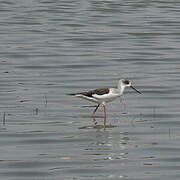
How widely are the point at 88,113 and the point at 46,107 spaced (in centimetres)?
111

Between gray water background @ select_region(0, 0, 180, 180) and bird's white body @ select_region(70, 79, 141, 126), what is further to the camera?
bird's white body @ select_region(70, 79, 141, 126)

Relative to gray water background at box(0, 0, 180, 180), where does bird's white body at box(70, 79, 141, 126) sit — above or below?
above

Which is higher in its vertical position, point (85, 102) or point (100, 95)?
point (100, 95)

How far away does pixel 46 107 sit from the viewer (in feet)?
63.3

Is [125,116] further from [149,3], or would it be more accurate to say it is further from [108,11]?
[149,3]

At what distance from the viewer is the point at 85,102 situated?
Answer: 67.3 feet

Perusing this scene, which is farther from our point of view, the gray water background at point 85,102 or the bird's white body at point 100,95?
the bird's white body at point 100,95

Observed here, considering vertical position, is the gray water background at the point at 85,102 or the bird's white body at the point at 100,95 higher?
the bird's white body at the point at 100,95

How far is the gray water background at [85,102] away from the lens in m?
13.9

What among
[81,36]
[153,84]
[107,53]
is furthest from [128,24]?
[153,84]

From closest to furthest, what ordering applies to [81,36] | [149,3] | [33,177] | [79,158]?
[33,177] < [79,158] < [81,36] < [149,3]

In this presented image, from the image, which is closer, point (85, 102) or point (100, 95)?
point (100, 95)

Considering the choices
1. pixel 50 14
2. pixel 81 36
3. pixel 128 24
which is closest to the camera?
pixel 81 36

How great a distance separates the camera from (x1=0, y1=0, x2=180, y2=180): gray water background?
13938 mm
